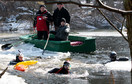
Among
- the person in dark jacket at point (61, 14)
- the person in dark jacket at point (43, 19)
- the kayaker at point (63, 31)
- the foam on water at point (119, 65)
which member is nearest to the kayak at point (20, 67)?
the foam on water at point (119, 65)

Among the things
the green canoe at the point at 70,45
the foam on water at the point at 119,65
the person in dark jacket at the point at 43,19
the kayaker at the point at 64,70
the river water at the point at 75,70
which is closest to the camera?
the river water at the point at 75,70

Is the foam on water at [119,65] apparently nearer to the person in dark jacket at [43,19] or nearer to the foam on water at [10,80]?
the foam on water at [10,80]

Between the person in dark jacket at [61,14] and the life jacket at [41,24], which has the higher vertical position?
the person in dark jacket at [61,14]

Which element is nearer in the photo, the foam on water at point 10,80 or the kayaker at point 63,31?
the foam on water at point 10,80

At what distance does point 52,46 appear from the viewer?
1123 centimetres

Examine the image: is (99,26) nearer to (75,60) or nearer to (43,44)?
(43,44)

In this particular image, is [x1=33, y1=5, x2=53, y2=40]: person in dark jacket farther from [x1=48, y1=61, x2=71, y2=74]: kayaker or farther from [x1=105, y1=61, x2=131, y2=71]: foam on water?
[x1=48, y1=61, x2=71, y2=74]: kayaker

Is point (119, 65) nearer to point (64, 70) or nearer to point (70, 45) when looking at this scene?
point (64, 70)

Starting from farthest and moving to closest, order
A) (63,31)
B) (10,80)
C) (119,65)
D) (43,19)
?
(43,19) → (63,31) → (119,65) → (10,80)

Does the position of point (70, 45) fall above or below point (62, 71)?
above

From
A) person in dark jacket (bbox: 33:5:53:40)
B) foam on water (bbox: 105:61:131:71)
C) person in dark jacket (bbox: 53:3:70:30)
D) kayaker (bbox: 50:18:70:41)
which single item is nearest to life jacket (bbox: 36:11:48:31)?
person in dark jacket (bbox: 33:5:53:40)

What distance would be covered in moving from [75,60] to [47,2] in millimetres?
8334

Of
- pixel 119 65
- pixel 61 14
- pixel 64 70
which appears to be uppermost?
pixel 61 14

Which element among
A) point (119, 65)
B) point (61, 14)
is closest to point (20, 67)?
point (119, 65)
